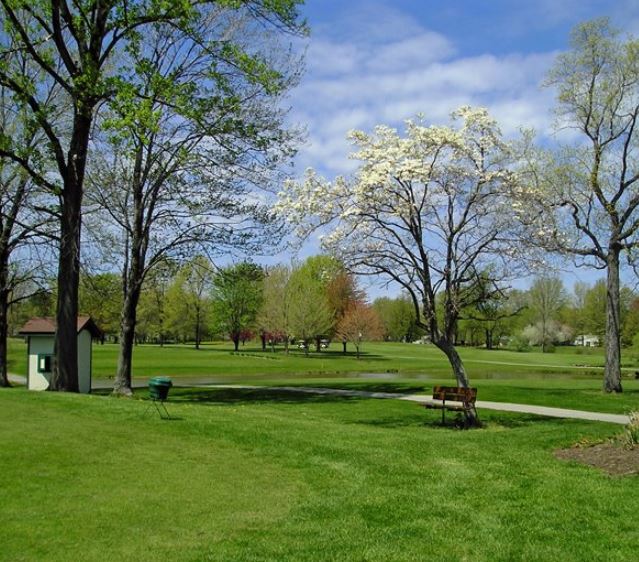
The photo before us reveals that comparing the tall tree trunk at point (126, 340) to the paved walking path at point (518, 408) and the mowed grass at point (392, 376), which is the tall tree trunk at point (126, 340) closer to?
the mowed grass at point (392, 376)

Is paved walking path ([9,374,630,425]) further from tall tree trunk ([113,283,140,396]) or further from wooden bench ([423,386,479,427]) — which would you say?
tall tree trunk ([113,283,140,396])

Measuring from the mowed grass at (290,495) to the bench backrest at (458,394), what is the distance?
8.84 ft

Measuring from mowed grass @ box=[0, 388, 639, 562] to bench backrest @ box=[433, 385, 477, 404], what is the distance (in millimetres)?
2694

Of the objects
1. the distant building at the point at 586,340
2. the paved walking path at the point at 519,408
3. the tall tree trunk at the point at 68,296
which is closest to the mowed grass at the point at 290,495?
the paved walking path at the point at 519,408

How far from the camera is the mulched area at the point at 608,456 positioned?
8672 mm

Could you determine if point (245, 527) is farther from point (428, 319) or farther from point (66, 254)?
point (66, 254)

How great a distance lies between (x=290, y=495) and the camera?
7.53 meters

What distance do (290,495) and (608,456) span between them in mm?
4778

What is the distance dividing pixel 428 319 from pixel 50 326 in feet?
54.8

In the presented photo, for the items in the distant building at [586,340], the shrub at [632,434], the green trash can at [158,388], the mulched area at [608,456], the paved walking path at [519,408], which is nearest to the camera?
the mulched area at [608,456]

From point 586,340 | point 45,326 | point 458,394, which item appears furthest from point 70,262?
point 586,340

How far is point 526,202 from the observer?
15383 millimetres

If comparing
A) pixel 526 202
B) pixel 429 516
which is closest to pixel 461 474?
pixel 429 516

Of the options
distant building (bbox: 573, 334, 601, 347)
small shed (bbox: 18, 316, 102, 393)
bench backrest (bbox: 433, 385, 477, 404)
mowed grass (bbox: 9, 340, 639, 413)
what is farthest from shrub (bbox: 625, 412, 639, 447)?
distant building (bbox: 573, 334, 601, 347)
